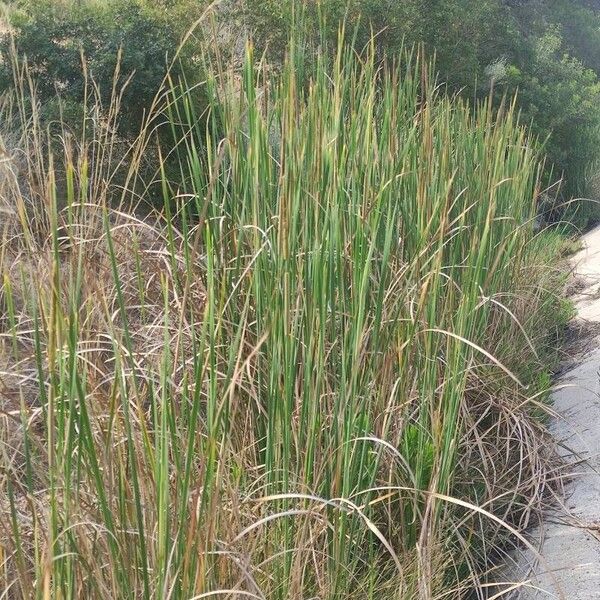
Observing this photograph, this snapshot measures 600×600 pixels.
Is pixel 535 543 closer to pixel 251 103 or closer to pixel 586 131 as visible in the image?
pixel 251 103

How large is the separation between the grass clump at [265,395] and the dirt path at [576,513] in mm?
100

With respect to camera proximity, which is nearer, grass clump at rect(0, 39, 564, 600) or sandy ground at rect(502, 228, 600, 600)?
grass clump at rect(0, 39, 564, 600)

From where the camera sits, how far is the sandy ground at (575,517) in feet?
6.54

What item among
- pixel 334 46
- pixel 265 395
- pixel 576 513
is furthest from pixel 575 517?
pixel 334 46

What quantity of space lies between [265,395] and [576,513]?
3.06ft

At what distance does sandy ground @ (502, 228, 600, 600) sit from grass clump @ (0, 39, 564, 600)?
93mm

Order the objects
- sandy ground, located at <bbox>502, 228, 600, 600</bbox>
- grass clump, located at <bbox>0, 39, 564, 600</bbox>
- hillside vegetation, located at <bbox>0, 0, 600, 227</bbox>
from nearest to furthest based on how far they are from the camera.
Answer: grass clump, located at <bbox>0, 39, 564, 600</bbox> → sandy ground, located at <bbox>502, 228, 600, 600</bbox> → hillside vegetation, located at <bbox>0, 0, 600, 227</bbox>

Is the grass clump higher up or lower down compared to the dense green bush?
higher up

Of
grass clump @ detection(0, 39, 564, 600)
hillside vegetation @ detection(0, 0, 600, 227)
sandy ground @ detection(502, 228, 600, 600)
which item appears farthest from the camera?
hillside vegetation @ detection(0, 0, 600, 227)

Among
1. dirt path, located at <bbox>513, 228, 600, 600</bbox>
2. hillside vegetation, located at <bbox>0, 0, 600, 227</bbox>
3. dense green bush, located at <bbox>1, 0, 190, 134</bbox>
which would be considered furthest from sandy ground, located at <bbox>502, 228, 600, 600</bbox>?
dense green bush, located at <bbox>1, 0, 190, 134</bbox>

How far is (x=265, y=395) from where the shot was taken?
190 cm

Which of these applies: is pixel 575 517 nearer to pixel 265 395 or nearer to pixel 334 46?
pixel 265 395

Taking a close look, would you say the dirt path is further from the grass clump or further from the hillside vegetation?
the hillside vegetation

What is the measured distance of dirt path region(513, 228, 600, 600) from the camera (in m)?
1.99
